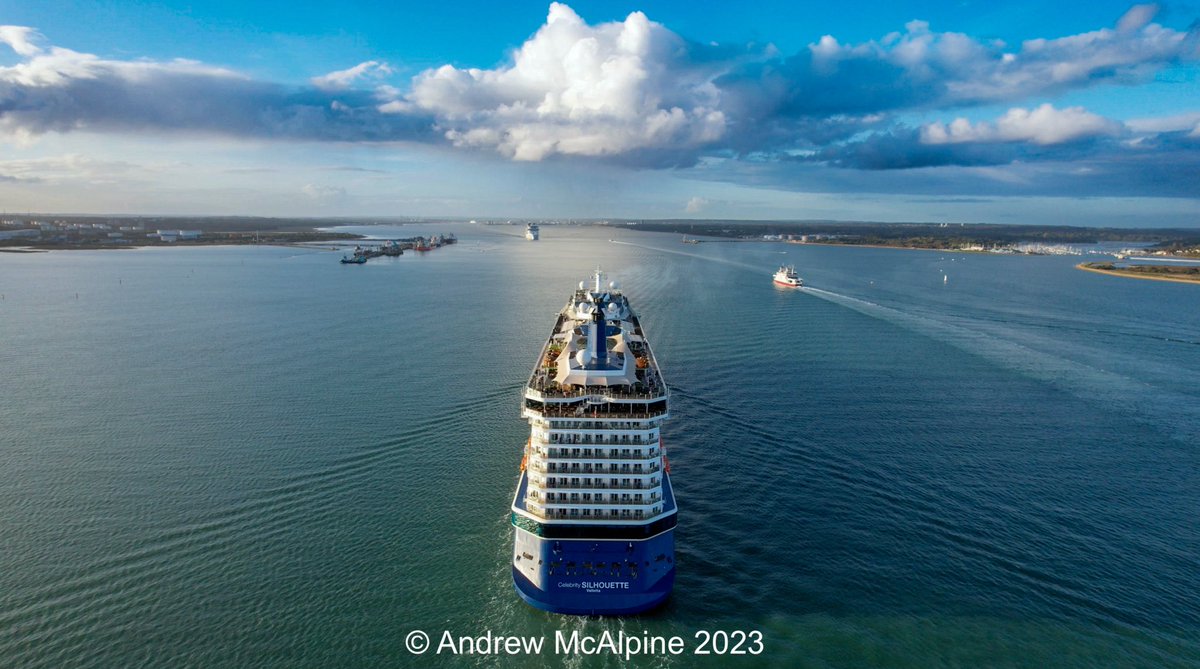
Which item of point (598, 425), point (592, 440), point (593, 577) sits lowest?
point (593, 577)

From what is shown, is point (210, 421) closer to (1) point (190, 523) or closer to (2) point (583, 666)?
(1) point (190, 523)

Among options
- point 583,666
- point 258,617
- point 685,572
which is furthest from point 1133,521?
point 258,617

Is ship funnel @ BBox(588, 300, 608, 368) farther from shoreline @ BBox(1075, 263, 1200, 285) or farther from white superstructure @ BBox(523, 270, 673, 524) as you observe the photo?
shoreline @ BBox(1075, 263, 1200, 285)

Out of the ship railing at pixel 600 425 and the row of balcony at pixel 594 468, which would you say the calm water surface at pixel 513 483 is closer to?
the row of balcony at pixel 594 468

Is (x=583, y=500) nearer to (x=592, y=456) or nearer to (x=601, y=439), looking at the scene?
(x=592, y=456)

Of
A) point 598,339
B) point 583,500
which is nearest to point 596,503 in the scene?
point 583,500
